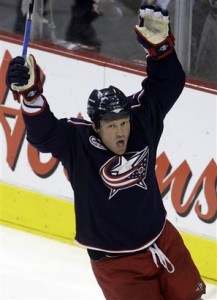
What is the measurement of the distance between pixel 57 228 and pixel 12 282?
586 millimetres

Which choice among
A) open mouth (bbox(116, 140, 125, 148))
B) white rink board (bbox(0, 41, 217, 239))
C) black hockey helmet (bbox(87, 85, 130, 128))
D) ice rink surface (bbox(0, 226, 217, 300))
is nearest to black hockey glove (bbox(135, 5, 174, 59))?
black hockey helmet (bbox(87, 85, 130, 128))

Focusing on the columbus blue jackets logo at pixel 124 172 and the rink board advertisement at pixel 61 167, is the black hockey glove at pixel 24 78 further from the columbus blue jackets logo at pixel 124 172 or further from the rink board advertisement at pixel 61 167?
the rink board advertisement at pixel 61 167

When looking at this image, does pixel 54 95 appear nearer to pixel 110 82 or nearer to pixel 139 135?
pixel 110 82

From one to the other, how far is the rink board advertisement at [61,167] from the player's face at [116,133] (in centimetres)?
141

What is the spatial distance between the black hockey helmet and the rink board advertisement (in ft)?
4.50

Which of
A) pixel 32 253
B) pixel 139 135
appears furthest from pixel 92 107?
pixel 32 253

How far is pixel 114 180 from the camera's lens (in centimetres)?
382

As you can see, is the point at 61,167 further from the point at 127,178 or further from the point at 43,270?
the point at 127,178

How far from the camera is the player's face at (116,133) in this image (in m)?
3.78

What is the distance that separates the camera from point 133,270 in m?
3.89

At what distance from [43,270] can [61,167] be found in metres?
0.59

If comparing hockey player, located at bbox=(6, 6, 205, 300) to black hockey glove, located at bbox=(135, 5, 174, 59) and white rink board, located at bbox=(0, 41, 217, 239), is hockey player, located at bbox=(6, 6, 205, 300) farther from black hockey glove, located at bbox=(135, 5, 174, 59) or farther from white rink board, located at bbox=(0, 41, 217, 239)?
white rink board, located at bbox=(0, 41, 217, 239)

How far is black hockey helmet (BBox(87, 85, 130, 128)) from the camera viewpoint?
3.79 meters

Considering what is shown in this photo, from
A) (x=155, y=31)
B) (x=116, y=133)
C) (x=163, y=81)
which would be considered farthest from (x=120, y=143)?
(x=155, y=31)
